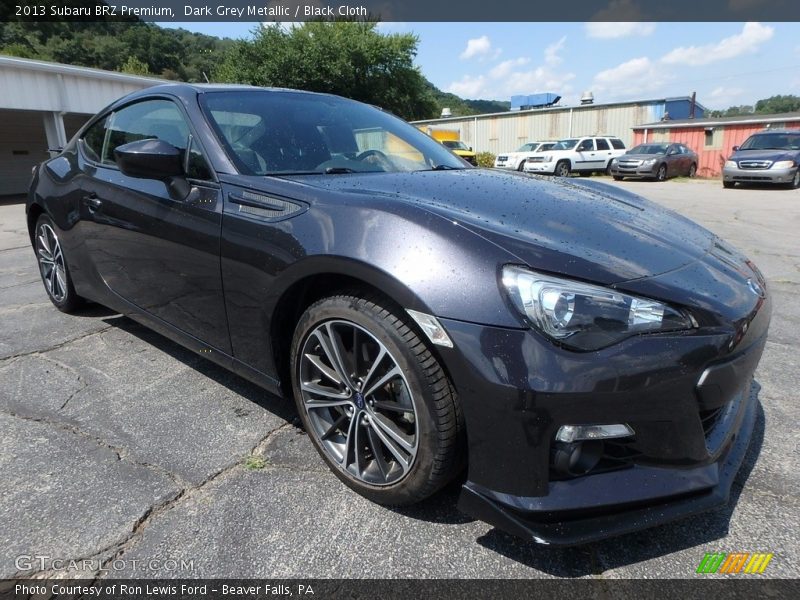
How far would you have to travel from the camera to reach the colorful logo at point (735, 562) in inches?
60.9

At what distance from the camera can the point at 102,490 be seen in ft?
6.28

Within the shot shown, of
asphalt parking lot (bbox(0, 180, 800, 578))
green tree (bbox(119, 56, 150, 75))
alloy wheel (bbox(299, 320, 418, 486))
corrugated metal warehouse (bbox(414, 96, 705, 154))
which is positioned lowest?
asphalt parking lot (bbox(0, 180, 800, 578))

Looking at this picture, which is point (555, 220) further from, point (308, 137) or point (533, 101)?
point (533, 101)

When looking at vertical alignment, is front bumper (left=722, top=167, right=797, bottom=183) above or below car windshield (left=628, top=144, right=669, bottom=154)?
below

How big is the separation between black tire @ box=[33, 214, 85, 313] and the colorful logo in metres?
3.80

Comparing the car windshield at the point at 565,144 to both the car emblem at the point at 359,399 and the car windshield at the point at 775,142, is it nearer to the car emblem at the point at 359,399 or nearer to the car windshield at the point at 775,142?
the car windshield at the point at 775,142

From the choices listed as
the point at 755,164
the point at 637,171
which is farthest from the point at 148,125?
the point at 637,171

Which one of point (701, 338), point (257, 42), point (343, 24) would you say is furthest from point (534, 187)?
point (343, 24)

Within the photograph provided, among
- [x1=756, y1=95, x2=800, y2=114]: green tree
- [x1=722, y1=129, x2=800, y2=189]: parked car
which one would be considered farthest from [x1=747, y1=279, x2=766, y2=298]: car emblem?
[x1=756, y1=95, x2=800, y2=114]: green tree

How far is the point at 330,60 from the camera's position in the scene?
35906 millimetres

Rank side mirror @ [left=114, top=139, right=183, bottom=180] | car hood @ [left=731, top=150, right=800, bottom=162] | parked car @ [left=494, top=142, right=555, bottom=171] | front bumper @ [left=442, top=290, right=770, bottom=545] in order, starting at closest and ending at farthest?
front bumper @ [left=442, top=290, right=770, bottom=545]
side mirror @ [left=114, top=139, right=183, bottom=180]
car hood @ [left=731, top=150, right=800, bottom=162]
parked car @ [left=494, top=142, right=555, bottom=171]

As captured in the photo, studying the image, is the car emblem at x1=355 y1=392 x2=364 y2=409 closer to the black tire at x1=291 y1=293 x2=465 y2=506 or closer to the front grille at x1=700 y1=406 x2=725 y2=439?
the black tire at x1=291 y1=293 x2=465 y2=506

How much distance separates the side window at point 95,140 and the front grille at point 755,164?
1755cm

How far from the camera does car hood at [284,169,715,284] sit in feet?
5.09
